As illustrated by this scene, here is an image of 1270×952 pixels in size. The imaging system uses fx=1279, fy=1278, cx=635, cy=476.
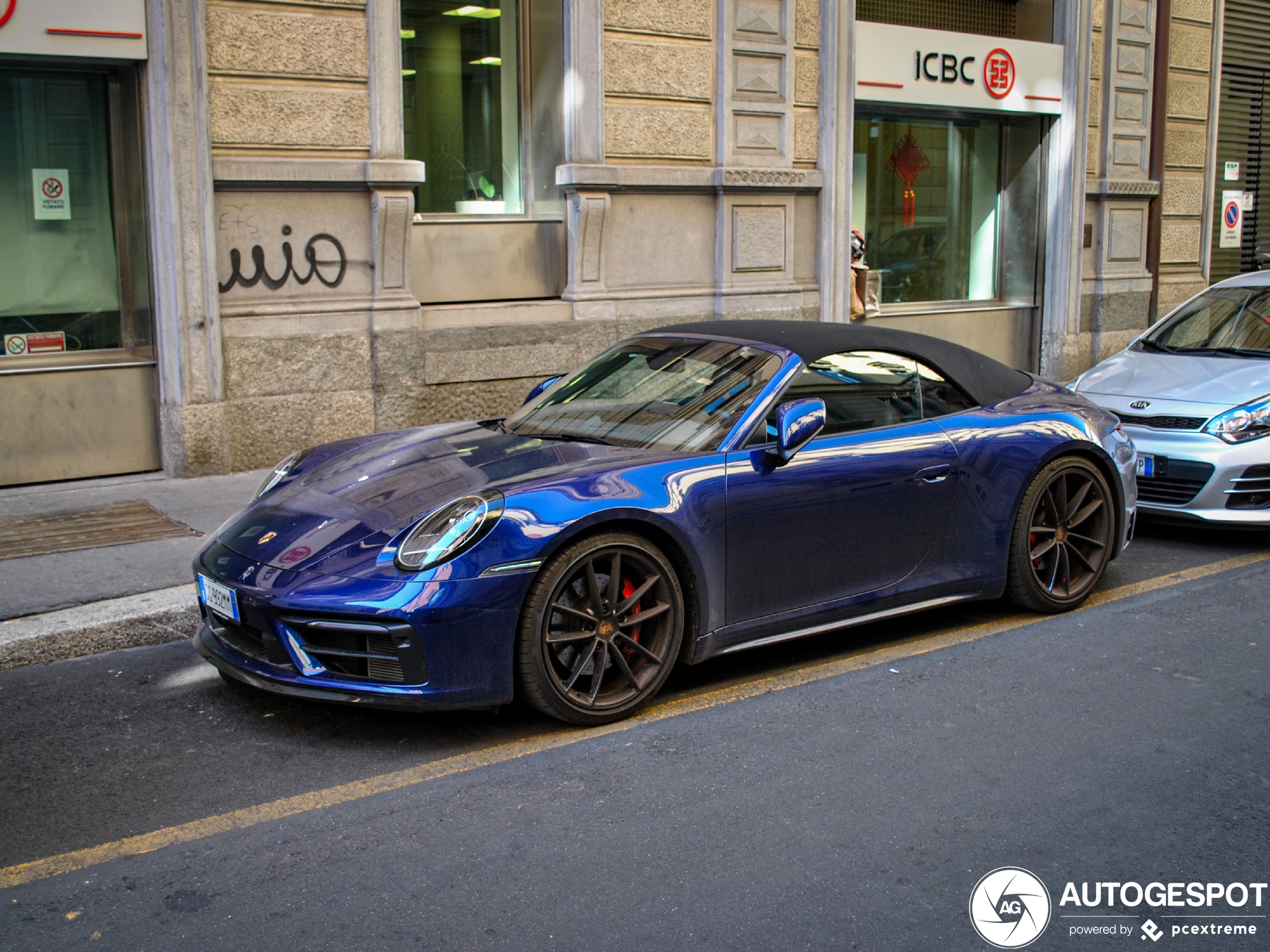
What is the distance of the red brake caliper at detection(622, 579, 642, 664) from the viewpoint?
4.48 m

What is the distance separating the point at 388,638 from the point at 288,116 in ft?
19.5

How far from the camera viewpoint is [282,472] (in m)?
5.32

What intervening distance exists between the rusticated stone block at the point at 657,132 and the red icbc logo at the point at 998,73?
3.96 metres

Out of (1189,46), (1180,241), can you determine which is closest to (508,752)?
(1180,241)

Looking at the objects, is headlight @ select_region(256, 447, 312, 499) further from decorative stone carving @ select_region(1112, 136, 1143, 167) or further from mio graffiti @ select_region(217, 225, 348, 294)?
decorative stone carving @ select_region(1112, 136, 1143, 167)

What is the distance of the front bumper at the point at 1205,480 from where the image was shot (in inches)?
270

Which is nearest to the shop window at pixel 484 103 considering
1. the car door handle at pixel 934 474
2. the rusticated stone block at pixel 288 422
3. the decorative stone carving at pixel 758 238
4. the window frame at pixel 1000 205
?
the decorative stone carving at pixel 758 238

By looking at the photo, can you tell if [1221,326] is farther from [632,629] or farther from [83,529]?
[83,529]

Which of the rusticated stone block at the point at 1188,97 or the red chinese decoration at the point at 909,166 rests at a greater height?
the rusticated stone block at the point at 1188,97

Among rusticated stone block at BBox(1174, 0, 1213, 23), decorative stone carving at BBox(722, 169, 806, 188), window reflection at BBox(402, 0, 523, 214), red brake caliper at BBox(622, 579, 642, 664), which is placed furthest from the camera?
rusticated stone block at BBox(1174, 0, 1213, 23)

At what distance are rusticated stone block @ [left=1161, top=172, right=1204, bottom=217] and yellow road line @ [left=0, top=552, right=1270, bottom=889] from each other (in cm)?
1006

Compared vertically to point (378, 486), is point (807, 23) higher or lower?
higher

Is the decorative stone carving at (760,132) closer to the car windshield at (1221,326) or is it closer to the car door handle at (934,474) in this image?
the car windshield at (1221,326)

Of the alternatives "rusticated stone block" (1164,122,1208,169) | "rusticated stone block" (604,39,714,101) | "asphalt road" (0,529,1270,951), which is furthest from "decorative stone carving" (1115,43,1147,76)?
"asphalt road" (0,529,1270,951)
